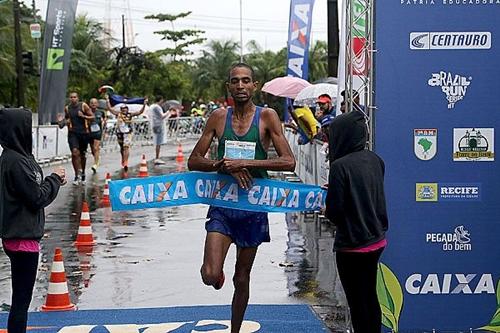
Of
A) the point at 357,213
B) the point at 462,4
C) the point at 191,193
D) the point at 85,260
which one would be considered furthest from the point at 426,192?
the point at 85,260

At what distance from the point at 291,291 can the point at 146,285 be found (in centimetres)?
156

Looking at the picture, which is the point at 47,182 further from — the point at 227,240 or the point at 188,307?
the point at 188,307

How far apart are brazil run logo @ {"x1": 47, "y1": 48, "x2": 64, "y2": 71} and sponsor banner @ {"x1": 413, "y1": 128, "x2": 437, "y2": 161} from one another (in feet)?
72.5

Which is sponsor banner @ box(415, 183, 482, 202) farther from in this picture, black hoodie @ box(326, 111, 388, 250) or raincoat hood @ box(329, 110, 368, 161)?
raincoat hood @ box(329, 110, 368, 161)

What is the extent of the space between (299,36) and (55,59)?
26.5 ft

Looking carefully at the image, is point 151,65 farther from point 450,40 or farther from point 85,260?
point 450,40

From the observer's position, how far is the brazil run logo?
90.2 feet

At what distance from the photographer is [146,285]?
944 cm

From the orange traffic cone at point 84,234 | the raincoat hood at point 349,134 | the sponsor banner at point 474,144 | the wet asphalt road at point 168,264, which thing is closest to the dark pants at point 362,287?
the raincoat hood at point 349,134

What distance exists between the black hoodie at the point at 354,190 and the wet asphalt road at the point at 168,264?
1.65m

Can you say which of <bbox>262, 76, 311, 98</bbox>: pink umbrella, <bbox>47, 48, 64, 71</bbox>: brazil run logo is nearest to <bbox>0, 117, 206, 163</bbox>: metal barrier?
<bbox>47, 48, 64, 71</bbox>: brazil run logo

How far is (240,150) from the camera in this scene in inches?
259

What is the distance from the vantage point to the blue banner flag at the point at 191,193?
22.2ft

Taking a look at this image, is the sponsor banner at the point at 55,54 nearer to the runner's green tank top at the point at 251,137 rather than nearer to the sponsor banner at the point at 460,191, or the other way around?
the runner's green tank top at the point at 251,137
